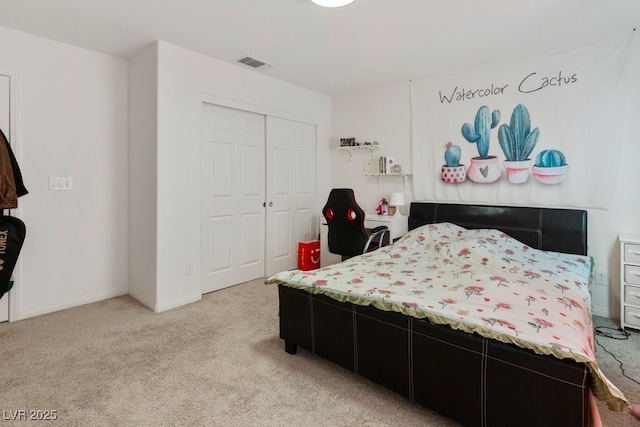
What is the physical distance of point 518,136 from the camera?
3297 mm

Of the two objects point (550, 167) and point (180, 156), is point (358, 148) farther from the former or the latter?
point (180, 156)

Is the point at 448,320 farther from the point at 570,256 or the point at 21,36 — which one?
Answer: the point at 21,36

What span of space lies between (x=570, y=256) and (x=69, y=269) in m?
4.34

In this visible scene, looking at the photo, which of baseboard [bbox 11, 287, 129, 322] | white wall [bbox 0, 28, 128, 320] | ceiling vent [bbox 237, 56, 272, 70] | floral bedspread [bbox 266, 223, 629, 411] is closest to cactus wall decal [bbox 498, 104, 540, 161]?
floral bedspread [bbox 266, 223, 629, 411]

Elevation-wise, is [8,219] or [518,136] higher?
[518,136]

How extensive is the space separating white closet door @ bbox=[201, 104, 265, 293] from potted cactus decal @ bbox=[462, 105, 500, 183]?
7.50 feet

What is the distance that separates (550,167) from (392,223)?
1.55 m

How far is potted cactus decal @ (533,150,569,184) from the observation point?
3.10m

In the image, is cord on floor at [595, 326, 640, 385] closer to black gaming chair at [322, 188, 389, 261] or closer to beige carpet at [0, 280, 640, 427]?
beige carpet at [0, 280, 640, 427]

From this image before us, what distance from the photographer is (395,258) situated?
2895mm

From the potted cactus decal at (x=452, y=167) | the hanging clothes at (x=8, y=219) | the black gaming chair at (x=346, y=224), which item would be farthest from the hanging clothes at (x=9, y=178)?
the potted cactus decal at (x=452, y=167)

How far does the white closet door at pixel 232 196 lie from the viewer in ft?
11.5

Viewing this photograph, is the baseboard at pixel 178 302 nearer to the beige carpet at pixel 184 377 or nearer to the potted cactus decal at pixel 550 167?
the beige carpet at pixel 184 377

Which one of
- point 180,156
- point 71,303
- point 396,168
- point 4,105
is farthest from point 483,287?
point 4,105
